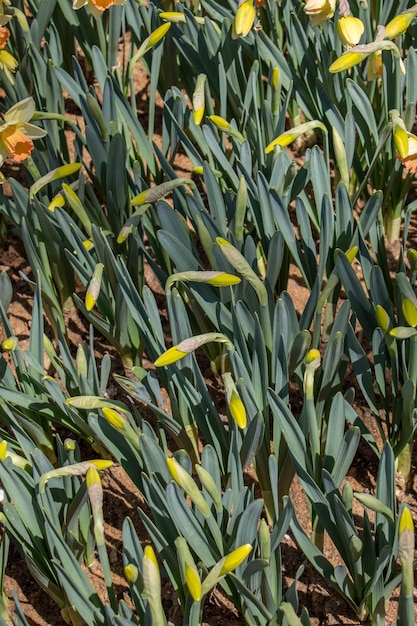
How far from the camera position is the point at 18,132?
2.19 m

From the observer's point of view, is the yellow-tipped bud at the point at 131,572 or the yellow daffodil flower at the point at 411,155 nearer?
the yellow-tipped bud at the point at 131,572

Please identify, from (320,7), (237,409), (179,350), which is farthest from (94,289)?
(320,7)

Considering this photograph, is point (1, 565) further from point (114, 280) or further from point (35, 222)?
point (35, 222)

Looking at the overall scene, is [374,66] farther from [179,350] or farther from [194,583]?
[194,583]

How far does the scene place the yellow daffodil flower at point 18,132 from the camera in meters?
2.15

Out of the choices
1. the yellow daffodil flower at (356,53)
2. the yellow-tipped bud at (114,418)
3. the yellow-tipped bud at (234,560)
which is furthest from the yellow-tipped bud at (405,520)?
the yellow daffodil flower at (356,53)

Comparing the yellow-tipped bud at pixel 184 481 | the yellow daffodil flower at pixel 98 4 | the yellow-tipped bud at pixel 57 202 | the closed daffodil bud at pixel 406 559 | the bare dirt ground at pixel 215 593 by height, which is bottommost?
the bare dirt ground at pixel 215 593

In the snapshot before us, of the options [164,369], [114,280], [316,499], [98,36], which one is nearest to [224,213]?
[114,280]

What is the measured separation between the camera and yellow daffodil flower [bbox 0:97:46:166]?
215cm

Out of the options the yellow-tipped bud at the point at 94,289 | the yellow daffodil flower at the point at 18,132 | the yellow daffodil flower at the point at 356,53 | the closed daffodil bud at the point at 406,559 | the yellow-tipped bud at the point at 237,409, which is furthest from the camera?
the yellow daffodil flower at the point at 18,132

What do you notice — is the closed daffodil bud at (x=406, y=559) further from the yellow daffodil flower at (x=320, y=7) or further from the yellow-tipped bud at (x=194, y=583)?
the yellow daffodil flower at (x=320, y=7)

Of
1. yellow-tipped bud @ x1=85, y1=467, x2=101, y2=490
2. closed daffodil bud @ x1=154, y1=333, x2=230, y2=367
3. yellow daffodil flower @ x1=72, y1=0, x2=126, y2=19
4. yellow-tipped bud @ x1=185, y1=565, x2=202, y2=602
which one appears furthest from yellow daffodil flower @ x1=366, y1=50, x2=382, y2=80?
yellow-tipped bud @ x1=185, y1=565, x2=202, y2=602

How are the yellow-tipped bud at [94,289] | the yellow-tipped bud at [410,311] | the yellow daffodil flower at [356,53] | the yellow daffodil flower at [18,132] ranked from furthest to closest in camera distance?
the yellow daffodil flower at [18,132]
the yellow daffodil flower at [356,53]
the yellow-tipped bud at [94,289]
the yellow-tipped bud at [410,311]

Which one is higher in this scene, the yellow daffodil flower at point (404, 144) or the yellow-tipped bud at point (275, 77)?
the yellow-tipped bud at point (275, 77)
